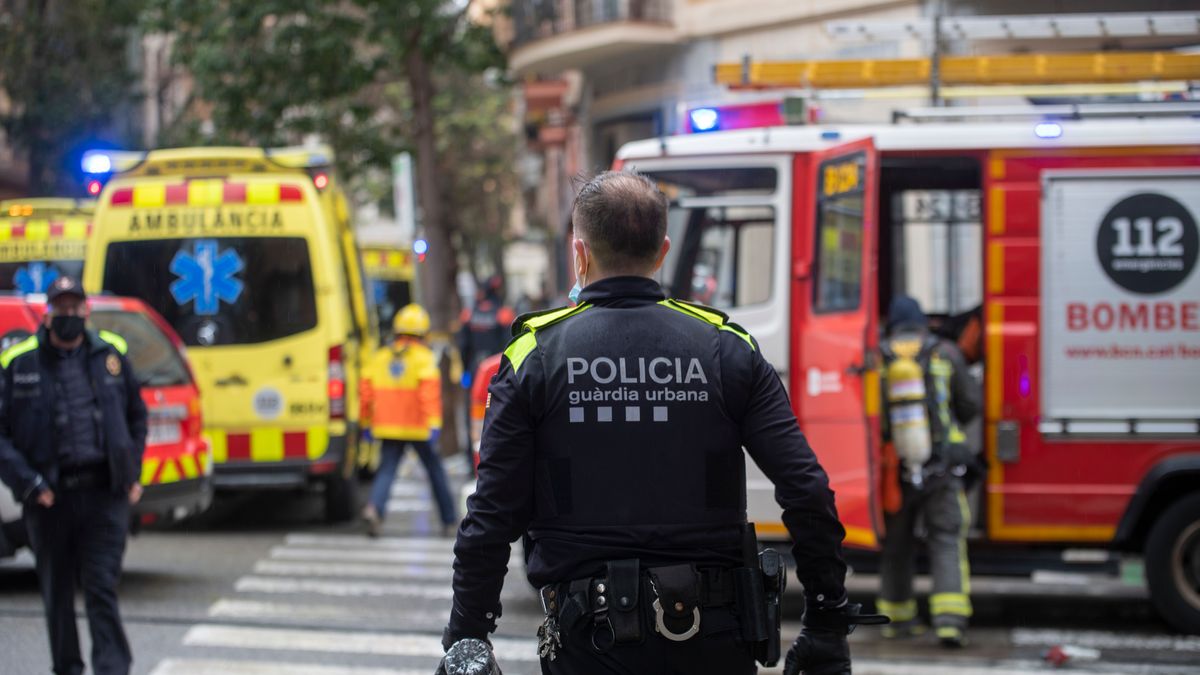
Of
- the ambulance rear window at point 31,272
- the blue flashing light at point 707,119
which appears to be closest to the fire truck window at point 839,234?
the blue flashing light at point 707,119

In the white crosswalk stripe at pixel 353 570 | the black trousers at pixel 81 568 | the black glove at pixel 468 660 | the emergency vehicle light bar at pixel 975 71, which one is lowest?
the white crosswalk stripe at pixel 353 570

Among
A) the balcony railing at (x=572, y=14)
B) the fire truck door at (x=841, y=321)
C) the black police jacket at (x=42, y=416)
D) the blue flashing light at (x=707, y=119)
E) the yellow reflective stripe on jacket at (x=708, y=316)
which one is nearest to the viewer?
the yellow reflective stripe on jacket at (x=708, y=316)

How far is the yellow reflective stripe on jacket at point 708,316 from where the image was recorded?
11.4 ft

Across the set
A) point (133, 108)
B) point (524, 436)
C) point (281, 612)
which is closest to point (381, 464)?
point (281, 612)

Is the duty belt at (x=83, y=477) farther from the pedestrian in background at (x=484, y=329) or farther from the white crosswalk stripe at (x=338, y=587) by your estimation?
the pedestrian in background at (x=484, y=329)

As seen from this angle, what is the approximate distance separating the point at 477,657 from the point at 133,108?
2518cm

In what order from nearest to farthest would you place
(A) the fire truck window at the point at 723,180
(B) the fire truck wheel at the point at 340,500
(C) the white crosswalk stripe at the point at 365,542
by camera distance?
(A) the fire truck window at the point at 723,180 < (C) the white crosswalk stripe at the point at 365,542 < (B) the fire truck wheel at the point at 340,500

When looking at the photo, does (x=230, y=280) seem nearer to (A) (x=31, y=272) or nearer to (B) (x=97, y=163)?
(B) (x=97, y=163)

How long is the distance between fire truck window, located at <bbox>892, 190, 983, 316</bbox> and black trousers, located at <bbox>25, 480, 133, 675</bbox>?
18.5 feet

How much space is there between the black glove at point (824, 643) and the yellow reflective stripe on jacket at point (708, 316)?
1.97 feet

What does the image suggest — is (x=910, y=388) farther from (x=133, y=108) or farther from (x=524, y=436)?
(x=133, y=108)

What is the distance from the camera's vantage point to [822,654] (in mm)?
3389

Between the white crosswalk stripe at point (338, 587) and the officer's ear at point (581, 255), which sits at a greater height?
the officer's ear at point (581, 255)

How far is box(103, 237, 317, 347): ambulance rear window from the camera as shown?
11.9 m
